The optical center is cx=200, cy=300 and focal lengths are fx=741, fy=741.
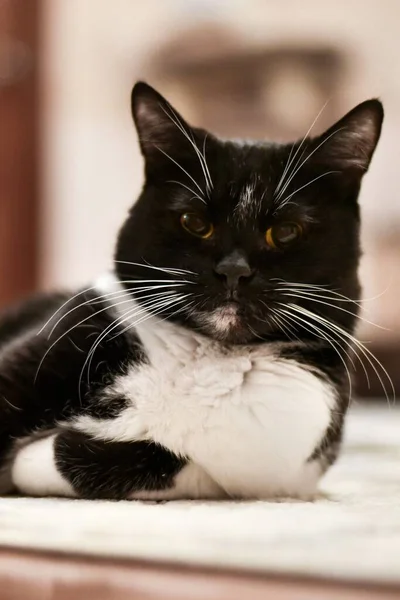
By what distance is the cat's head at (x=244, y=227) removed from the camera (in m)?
1.07

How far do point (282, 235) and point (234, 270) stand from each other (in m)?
0.12

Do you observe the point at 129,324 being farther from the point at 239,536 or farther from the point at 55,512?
the point at 239,536

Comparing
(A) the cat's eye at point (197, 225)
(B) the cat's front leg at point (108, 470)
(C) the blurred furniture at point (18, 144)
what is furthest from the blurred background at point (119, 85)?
(B) the cat's front leg at point (108, 470)

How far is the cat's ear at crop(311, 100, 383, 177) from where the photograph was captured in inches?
45.1

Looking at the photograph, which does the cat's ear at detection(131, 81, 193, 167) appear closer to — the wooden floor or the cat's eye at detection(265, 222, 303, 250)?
the cat's eye at detection(265, 222, 303, 250)

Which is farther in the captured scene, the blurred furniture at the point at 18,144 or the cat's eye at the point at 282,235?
the blurred furniture at the point at 18,144

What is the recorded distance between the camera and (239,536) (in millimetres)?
787

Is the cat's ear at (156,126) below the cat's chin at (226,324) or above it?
above

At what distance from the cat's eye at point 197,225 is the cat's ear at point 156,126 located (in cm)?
13

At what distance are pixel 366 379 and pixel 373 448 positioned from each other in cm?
126

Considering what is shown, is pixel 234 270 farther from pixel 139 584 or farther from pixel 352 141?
pixel 139 584

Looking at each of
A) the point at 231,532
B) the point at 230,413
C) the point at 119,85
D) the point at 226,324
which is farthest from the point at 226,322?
the point at 119,85

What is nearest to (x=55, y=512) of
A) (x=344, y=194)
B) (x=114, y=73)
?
(x=344, y=194)

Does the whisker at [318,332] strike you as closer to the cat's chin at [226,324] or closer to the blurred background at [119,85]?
the cat's chin at [226,324]
